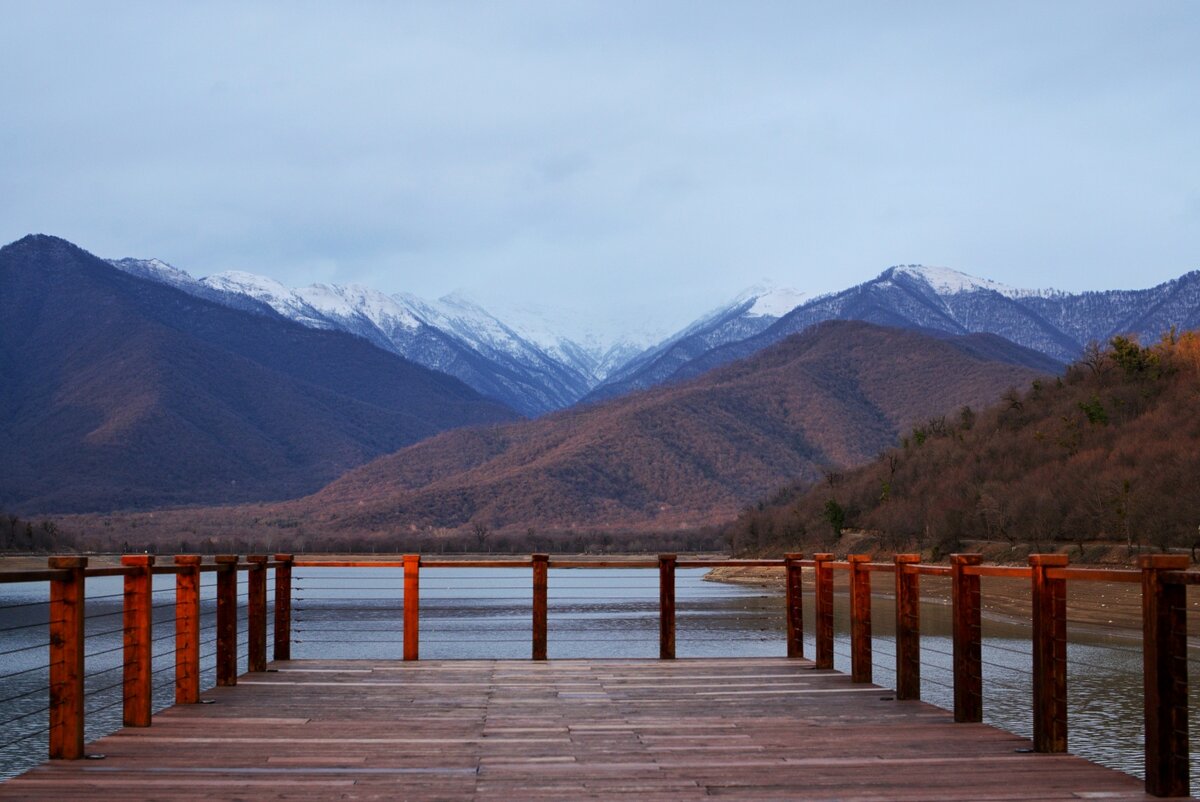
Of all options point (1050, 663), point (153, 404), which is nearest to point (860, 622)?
point (1050, 663)

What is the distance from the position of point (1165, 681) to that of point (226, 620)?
6032 millimetres

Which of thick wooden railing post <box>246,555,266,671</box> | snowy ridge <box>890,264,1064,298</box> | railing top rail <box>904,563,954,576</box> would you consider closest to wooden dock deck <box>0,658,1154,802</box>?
thick wooden railing post <box>246,555,266,671</box>

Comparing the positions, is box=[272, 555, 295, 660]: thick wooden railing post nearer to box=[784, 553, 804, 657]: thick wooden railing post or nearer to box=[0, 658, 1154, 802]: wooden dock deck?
box=[0, 658, 1154, 802]: wooden dock deck

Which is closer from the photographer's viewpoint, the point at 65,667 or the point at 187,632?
the point at 65,667

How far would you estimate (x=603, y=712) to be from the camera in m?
7.92

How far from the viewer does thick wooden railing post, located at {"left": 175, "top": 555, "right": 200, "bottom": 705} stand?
27.5 ft

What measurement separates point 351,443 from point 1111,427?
113 metres

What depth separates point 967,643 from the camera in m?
7.56

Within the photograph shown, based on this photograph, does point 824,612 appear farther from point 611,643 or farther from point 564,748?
point 611,643

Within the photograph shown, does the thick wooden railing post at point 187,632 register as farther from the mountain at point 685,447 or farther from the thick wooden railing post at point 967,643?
the mountain at point 685,447

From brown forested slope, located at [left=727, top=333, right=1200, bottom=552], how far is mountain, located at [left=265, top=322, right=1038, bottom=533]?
73.1 ft

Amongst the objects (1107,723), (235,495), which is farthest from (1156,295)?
(1107,723)

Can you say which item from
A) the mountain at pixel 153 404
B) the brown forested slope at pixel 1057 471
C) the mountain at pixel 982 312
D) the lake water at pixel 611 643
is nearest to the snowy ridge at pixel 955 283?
the mountain at pixel 982 312

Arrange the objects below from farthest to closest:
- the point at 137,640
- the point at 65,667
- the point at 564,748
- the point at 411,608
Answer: the point at 411,608
the point at 137,640
the point at 564,748
the point at 65,667
